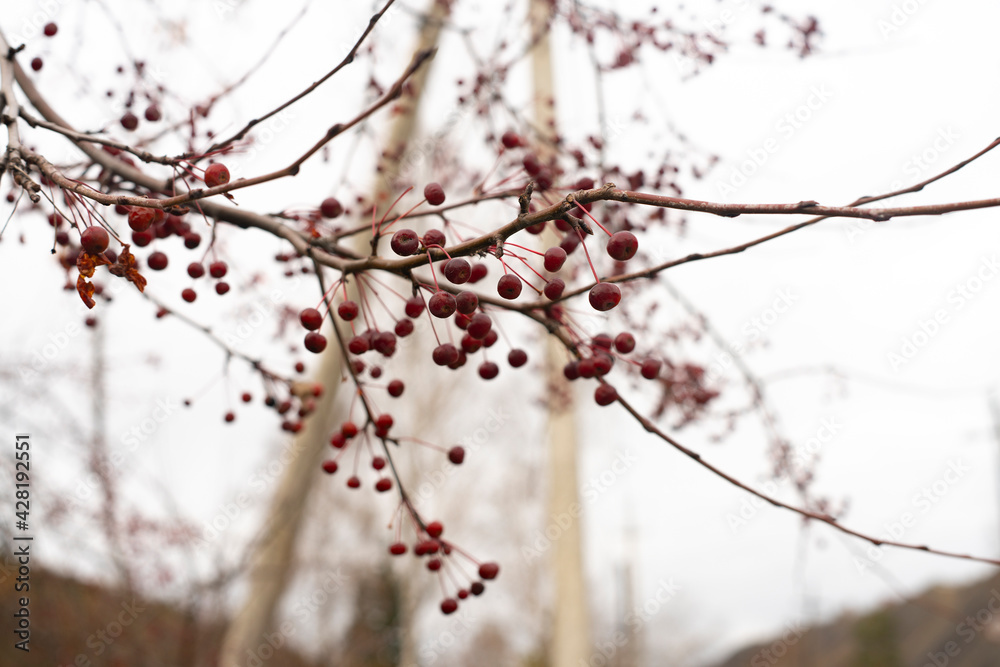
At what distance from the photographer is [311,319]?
1.19m

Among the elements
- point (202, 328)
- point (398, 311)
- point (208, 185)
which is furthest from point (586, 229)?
point (398, 311)

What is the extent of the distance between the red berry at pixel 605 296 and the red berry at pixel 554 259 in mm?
70

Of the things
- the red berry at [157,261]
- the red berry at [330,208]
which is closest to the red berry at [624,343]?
the red berry at [330,208]

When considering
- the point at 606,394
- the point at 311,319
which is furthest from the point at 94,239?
the point at 606,394

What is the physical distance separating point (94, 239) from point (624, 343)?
991 millimetres

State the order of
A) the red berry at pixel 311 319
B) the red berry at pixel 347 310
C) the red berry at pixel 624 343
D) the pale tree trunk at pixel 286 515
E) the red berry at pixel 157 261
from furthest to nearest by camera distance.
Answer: the pale tree trunk at pixel 286 515 < the red berry at pixel 157 261 < the red berry at pixel 624 343 < the red berry at pixel 347 310 < the red berry at pixel 311 319

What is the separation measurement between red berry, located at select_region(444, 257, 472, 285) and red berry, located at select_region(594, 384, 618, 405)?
0.48 meters

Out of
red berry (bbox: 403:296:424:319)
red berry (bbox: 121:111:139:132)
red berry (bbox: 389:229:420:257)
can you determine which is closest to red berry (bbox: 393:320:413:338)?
red berry (bbox: 403:296:424:319)

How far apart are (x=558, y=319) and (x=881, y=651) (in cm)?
3099

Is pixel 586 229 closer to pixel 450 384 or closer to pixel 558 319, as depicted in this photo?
pixel 558 319

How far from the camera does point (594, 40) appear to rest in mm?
2547

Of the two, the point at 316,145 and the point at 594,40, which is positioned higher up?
the point at 594,40

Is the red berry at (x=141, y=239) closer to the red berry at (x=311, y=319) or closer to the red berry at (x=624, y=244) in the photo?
the red berry at (x=311, y=319)

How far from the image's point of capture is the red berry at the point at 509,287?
3.05ft
